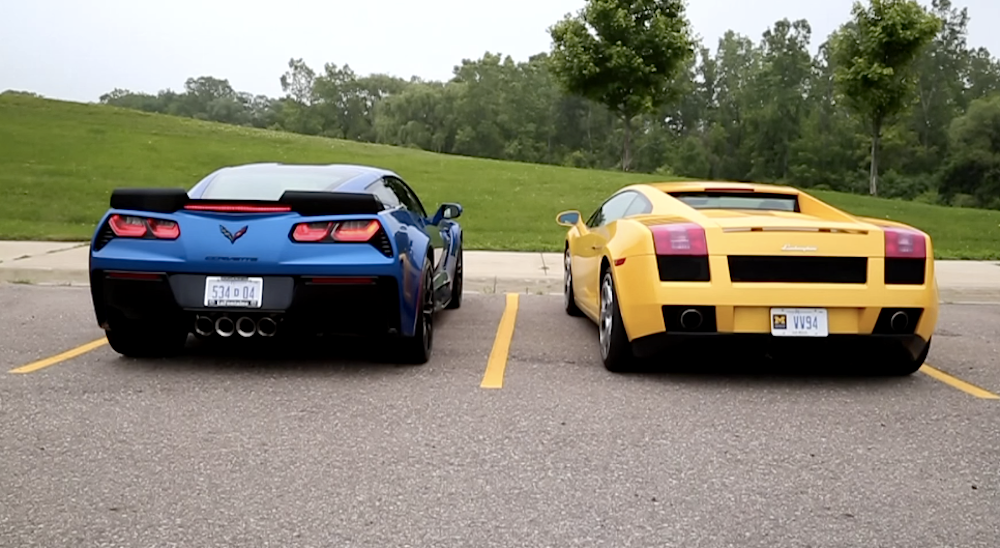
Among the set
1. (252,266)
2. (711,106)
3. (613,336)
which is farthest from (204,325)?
(711,106)

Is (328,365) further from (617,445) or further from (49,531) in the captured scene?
(49,531)

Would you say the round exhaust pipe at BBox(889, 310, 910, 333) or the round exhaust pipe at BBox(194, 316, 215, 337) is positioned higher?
the round exhaust pipe at BBox(889, 310, 910, 333)

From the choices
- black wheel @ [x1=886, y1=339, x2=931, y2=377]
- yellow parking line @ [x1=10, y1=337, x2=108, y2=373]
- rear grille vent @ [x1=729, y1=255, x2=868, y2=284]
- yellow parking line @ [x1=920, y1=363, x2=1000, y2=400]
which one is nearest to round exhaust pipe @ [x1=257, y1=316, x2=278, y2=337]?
yellow parking line @ [x1=10, y1=337, x2=108, y2=373]

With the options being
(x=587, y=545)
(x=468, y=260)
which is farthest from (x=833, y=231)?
(x=468, y=260)

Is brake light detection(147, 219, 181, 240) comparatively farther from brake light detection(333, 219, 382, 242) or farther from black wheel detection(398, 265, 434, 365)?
black wheel detection(398, 265, 434, 365)

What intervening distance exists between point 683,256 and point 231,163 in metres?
21.2

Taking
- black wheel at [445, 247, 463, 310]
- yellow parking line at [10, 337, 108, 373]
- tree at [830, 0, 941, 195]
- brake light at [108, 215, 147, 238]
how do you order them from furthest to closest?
tree at [830, 0, 941, 195] → black wheel at [445, 247, 463, 310] → yellow parking line at [10, 337, 108, 373] → brake light at [108, 215, 147, 238]

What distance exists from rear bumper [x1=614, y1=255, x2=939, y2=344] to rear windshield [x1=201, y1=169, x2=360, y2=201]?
2260 millimetres

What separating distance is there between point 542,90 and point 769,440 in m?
Answer: 94.3

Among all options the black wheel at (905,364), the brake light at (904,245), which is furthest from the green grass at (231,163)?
the brake light at (904,245)

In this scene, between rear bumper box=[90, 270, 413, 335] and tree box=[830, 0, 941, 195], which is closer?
rear bumper box=[90, 270, 413, 335]

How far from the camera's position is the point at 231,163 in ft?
80.9

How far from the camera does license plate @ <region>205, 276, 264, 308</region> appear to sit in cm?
Answer: 530

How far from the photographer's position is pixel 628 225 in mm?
5953
